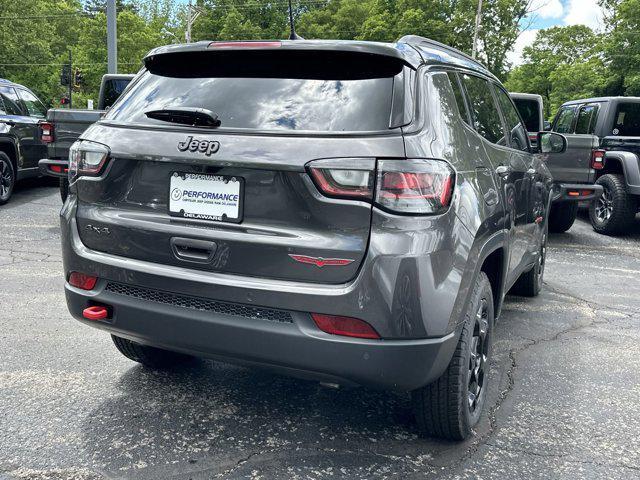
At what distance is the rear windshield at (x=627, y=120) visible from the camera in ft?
31.7

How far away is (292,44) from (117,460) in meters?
1.87

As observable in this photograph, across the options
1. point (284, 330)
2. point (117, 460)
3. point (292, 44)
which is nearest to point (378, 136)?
point (292, 44)

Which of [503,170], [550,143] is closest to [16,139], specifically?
[550,143]

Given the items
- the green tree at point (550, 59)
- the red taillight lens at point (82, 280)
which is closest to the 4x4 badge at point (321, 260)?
the red taillight lens at point (82, 280)

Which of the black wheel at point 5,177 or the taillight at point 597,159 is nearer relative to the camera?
the taillight at point 597,159

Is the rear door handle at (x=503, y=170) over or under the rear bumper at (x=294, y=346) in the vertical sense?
over

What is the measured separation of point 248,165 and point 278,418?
1.31m

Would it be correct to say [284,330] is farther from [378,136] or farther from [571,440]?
[571,440]

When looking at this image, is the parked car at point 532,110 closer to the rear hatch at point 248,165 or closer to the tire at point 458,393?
the tire at point 458,393

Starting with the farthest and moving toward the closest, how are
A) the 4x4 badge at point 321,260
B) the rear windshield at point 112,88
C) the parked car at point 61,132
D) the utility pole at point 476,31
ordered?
the utility pole at point 476,31
the rear windshield at point 112,88
the parked car at point 61,132
the 4x4 badge at point 321,260

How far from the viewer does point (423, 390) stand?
2.74m

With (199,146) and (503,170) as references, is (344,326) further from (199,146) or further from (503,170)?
(503,170)

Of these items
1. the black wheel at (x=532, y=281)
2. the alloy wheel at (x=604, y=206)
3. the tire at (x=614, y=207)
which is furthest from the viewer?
the alloy wheel at (x=604, y=206)

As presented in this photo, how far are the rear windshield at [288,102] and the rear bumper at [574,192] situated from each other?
22.3 ft
